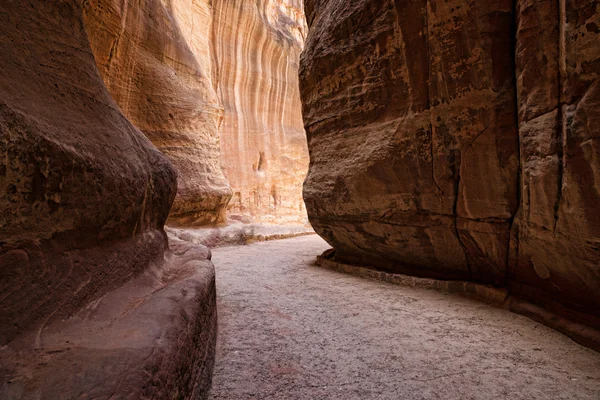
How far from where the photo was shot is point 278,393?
5.21ft

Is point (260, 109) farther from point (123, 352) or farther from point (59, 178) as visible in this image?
point (123, 352)

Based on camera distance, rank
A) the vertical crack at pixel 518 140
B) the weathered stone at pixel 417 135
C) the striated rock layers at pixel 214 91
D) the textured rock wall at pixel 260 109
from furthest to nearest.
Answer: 1. the textured rock wall at pixel 260 109
2. the striated rock layers at pixel 214 91
3. the weathered stone at pixel 417 135
4. the vertical crack at pixel 518 140

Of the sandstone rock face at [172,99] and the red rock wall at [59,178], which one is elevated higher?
the sandstone rock face at [172,99]

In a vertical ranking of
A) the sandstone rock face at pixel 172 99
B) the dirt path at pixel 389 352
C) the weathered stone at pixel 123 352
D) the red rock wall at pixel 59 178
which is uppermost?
the sandstone rock face at pixel 172 99

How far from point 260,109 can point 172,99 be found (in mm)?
7335

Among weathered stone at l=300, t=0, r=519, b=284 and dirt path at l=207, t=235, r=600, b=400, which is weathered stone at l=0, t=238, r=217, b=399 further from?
weathered stone at l=300, t=0, r=519, b=284

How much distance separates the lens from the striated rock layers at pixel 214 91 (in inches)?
279

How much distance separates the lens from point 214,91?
10359mm

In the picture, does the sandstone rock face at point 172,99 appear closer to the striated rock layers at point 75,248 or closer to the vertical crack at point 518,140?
the striated rock layers at point 75,248

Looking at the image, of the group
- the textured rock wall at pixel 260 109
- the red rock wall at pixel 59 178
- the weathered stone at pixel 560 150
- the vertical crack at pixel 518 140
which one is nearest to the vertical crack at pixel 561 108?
the weathered stone at pixel 560 150

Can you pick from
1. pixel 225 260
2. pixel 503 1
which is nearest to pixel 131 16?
pixel 225 260

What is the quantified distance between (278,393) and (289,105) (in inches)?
614

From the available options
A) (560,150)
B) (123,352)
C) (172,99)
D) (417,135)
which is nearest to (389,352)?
(123,352)

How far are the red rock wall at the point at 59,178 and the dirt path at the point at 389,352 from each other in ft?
2.90
